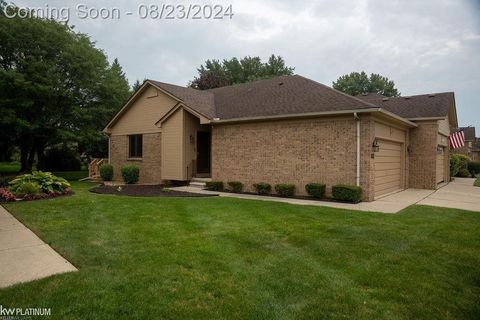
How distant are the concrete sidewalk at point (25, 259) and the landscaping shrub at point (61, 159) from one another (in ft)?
77.6

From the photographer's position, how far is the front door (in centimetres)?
1620

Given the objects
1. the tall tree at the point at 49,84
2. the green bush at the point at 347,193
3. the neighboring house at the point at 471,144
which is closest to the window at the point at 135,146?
the tall tree at the point at 49,84

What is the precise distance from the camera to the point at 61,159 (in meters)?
27.6

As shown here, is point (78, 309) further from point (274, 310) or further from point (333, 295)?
point (333, 295)

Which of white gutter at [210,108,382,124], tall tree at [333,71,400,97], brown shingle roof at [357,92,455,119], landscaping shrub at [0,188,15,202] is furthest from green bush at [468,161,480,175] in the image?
landscaping shrub at [0,188,15,202]

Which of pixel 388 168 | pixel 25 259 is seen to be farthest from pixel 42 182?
pixel 388 168

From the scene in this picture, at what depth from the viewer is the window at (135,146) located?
58.2 ft

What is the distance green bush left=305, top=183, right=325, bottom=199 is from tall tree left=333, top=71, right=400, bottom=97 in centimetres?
4470

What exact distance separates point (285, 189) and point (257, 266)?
24.2ft

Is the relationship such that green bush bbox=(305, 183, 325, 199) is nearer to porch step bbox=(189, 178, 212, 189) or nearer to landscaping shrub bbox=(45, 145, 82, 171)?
porch step bbox=(189, 178, 212, 189)

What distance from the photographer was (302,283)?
13.0 ft

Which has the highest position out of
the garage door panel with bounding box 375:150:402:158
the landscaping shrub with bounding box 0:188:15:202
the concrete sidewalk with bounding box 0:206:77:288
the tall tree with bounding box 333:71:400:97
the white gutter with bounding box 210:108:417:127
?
the tall tree with bounding box 333:71:400:97

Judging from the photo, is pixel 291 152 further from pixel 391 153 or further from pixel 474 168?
pixel 474 168

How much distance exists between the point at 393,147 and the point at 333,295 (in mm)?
11469
